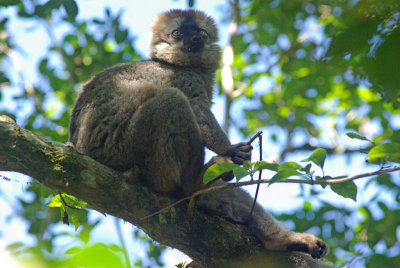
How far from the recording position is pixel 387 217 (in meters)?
7.07

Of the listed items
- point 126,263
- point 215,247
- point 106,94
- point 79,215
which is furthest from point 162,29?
point 126,263

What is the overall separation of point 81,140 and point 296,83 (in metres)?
6.21

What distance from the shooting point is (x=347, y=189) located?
11.1 feet

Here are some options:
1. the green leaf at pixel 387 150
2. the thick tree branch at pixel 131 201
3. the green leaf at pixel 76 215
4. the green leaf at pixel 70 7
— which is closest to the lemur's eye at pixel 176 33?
the green leaf at pixel 70 7

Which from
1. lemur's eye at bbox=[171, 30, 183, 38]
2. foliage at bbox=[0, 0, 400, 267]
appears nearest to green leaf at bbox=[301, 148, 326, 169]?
foliage at bbox=[0, 0, 400, 267]

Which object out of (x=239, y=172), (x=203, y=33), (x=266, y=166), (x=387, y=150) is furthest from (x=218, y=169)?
(x=203, y=33)

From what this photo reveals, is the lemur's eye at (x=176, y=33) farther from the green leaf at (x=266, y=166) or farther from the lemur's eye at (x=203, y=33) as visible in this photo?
the green leaf at (x=266, y=166)

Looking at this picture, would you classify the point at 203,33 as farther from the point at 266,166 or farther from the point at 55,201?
the point at 266,166

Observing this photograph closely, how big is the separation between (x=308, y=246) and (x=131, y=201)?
220cm

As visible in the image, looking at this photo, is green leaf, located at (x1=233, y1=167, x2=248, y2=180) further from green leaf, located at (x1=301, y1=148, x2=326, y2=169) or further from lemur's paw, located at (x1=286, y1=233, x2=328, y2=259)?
lemur's paw, located at (x1=286, y1=233, x2=328, y2=259)

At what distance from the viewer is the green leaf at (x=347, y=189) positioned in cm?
337

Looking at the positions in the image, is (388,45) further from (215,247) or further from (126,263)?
(215,247)

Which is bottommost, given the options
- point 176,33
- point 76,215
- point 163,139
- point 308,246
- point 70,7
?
point 308,246

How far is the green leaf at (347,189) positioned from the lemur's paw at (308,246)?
4.89ft
